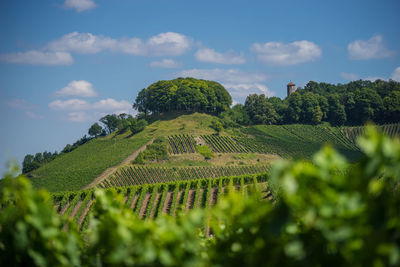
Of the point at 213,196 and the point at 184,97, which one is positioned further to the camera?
the point at 184,97

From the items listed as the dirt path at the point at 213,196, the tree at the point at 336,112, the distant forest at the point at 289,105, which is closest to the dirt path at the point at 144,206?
the dirt path at the point at 213,196

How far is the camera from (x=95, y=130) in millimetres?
91938

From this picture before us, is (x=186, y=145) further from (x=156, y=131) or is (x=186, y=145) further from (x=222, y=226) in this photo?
(x=222, y=226)

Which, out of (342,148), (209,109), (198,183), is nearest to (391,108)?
(342,148)

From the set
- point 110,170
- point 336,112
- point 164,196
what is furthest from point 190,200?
point 336,112

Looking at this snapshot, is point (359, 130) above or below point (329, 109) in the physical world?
below

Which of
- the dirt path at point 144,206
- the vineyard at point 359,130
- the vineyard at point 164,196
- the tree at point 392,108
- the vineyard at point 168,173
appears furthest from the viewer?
the tree at point 392,108

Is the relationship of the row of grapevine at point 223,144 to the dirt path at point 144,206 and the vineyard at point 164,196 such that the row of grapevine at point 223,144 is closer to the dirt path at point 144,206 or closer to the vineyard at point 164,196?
the vineyard at point 164,196

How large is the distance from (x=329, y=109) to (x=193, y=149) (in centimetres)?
4022

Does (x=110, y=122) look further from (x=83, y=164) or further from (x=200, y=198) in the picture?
(x=200, y=198)

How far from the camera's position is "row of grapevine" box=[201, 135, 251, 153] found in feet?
207

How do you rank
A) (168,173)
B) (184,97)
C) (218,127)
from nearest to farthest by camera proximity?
1. (168,173)
2. (218,127)
3. (184,97)

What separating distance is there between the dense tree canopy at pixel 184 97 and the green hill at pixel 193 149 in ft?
15.2

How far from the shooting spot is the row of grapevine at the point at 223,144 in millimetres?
63062
